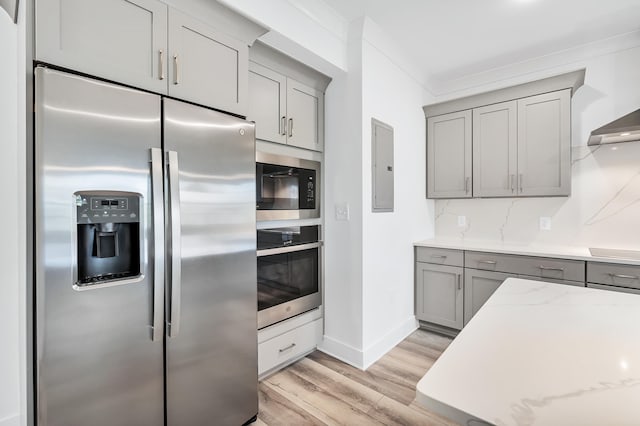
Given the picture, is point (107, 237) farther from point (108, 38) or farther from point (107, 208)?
point (108, 38)

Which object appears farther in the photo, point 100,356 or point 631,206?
point 631,206

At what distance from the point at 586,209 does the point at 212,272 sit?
3.21 metres

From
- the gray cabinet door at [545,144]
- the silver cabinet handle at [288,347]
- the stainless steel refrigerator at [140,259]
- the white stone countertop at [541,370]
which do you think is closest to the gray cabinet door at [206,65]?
the stainless steel refrigerator at [140,259]

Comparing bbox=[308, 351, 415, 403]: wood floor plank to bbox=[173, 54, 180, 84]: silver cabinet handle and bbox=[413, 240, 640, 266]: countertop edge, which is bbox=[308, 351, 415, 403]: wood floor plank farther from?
bbox=[173, 54, 180, 84]: silver cabinet handle

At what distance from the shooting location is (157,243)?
1.34m

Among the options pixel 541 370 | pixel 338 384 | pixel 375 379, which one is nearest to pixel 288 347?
pixel 338 384

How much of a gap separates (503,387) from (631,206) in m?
3.00

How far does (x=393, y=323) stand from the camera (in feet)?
9.27

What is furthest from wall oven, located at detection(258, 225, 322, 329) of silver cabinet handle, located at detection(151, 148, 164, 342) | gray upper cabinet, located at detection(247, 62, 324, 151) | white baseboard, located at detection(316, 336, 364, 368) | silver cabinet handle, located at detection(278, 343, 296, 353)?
silver cabinet handle, located at detection(151, 148, 164, 342)

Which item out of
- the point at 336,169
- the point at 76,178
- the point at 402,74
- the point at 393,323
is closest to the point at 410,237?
the point at 393,323

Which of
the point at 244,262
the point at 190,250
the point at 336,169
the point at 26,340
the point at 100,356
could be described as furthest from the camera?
the point at 336,169

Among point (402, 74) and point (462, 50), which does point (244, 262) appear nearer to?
point (402, 74)

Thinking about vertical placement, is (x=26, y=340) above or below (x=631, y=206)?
below

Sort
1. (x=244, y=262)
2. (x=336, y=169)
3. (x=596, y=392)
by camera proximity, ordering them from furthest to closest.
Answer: (x=336, y=169) → (x=244, y=262) → (x=596, y=392)
